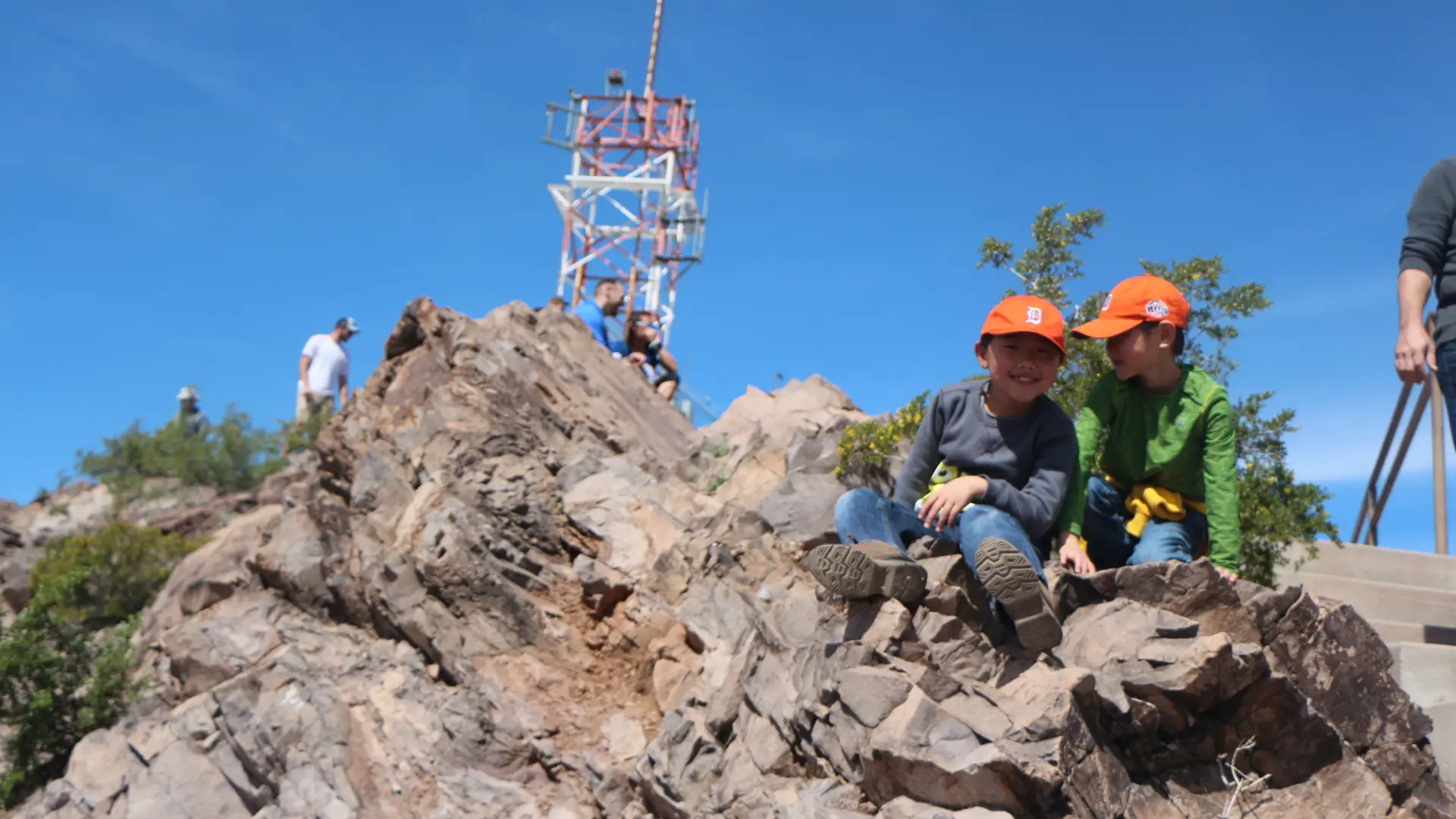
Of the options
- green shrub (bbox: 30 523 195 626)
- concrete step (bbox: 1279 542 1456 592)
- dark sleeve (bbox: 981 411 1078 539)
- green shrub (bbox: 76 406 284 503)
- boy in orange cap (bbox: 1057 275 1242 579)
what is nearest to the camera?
dark sleeve (bbox: 981 411 1078 539)

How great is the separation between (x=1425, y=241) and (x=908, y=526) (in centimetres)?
246

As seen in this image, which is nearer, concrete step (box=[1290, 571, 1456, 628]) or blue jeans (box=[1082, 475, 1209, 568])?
blue jeans (box=[1082, 475, 1209, 568])

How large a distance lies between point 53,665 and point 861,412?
303 inches

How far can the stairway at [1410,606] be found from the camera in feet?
23.2

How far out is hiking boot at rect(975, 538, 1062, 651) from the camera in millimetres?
5059

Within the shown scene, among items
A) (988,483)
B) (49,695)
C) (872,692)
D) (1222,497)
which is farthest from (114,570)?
(1222,497)

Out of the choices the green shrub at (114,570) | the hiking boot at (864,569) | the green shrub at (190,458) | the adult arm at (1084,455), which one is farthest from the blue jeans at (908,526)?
A: the green shrub at (190,458)

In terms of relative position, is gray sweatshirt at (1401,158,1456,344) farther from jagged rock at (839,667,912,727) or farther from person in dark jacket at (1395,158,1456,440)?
jagged rock at (839,667,912,727)

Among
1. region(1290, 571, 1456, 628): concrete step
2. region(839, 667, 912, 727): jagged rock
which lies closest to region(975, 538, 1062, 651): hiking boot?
region(839, 667, 912, 727): jagged rock

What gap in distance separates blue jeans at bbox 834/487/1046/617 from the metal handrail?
499 cm

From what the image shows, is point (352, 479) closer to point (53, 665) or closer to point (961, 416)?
point (53, 665)

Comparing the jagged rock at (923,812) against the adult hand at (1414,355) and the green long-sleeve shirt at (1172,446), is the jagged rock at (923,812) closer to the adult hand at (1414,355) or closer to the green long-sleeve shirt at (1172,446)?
the green long-sleeve shirt at (1172,446)

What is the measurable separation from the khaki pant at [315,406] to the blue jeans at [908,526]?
1154 cm

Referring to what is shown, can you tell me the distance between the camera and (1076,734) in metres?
5.04
